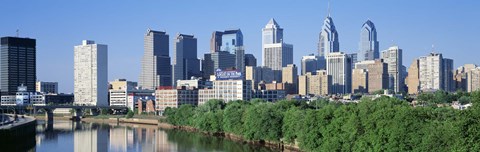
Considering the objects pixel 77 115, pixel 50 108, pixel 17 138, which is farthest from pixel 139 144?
pixel 77 115

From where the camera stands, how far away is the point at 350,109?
1918 inches

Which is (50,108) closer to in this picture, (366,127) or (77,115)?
(77,115)

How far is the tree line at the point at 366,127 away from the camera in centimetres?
3200

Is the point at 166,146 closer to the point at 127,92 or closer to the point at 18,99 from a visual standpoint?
the point at 127,92

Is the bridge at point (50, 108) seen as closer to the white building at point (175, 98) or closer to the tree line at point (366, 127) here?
the white building at point (175, 98)

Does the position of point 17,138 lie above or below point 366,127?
below

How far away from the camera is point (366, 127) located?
4153cm

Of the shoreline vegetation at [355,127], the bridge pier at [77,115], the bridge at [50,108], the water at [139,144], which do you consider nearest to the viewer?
the shoreline vegetation at [355,127]

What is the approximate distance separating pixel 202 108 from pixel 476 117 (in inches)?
2433

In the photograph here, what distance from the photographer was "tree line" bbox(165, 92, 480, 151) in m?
32.0

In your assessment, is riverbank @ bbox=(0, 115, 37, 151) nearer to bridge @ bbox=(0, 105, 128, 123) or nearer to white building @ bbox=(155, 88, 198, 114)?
bridge @ bbox=(0, 105, 128, 123)

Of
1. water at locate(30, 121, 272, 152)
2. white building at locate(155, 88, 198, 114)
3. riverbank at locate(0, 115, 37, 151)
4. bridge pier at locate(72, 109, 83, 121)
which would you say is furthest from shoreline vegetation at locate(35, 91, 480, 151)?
bridge pier at locate(72, 109, 83, 121)

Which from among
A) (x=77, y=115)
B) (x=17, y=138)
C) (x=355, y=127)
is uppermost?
(x=355, y=127)

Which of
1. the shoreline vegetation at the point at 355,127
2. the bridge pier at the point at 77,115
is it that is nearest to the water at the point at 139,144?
the shoreline vegetation at the point at 355,127
